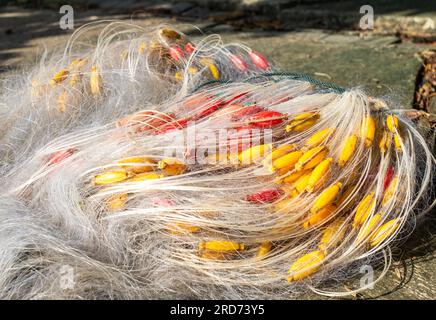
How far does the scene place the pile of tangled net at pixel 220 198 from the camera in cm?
209

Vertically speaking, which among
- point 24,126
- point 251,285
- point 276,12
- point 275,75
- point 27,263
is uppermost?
point 276,12

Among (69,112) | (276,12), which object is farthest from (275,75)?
(276,12)

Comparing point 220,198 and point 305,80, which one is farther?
point 305,80

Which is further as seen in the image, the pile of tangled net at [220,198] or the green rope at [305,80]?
the green rope at [305,80]

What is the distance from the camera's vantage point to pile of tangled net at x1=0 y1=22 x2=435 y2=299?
209 cm

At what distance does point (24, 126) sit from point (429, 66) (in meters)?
3.08

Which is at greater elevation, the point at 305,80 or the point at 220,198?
the point at 305,80

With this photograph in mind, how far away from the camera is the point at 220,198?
219cm

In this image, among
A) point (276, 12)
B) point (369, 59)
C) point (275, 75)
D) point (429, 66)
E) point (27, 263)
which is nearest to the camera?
point (27, 263)

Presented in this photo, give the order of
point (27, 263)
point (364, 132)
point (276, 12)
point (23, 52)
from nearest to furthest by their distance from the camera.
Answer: point (27, 263)
point (364, 132)
point (23, 52)
point (276, 12)

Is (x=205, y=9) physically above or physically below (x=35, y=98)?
above

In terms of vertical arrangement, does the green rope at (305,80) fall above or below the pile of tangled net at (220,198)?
above

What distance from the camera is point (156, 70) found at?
3.20 metres

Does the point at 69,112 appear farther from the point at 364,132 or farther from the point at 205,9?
the point at 205,9
